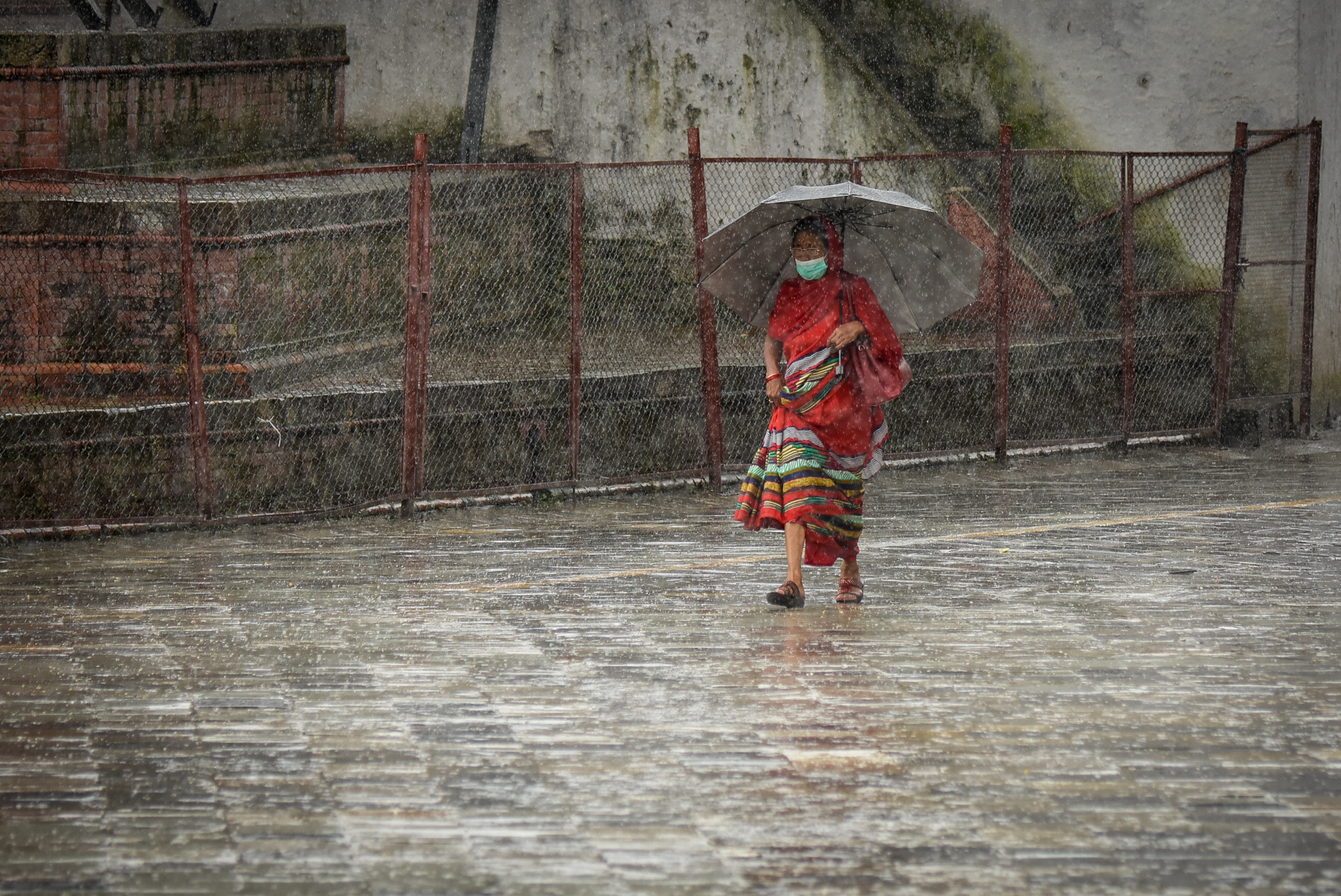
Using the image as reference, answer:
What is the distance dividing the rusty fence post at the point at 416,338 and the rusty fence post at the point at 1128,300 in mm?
6097

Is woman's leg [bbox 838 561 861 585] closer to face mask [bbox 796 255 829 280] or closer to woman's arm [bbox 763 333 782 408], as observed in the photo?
woman's arm [bbox 763 333 782 408]

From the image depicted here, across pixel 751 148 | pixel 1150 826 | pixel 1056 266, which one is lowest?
pixel 1150 826

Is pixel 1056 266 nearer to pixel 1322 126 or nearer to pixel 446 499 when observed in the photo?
pixel 1322 126

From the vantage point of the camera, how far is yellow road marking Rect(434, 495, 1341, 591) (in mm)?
8438

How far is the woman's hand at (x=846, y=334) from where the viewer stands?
24.6 ft

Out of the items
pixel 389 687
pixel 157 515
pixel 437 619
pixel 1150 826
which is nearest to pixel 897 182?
pixel 157 515

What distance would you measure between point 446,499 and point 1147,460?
6.02m

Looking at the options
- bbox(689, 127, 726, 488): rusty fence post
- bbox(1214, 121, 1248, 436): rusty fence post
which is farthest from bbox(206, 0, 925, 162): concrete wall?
bbox(1214, 121, 1248, 436): rusty fence post

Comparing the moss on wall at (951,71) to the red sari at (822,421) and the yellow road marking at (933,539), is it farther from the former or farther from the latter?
the red sari at (822,421)

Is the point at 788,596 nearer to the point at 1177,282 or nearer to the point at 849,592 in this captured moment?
the point at 849,592

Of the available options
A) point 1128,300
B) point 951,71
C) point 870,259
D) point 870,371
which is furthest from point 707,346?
point 951,71

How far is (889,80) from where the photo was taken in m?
16.7

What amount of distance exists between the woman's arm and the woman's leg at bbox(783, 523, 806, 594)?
60 cm

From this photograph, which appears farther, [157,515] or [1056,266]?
[1056,266]
